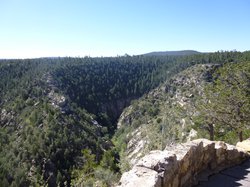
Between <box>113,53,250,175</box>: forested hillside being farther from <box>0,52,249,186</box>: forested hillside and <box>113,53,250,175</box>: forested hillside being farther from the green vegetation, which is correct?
<box>0,52,249,186</box>: forested hillside

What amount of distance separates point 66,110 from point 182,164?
237 ft

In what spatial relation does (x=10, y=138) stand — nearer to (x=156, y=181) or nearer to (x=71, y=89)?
(x=71, y=89)

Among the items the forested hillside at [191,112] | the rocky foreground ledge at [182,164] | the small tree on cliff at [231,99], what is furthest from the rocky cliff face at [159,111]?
the rocky foreground ledge at [182,164]

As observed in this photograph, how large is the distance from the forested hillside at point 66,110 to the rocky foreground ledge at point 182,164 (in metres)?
6.47

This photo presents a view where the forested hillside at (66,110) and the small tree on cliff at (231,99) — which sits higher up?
the small tree on cliff at (231,99)

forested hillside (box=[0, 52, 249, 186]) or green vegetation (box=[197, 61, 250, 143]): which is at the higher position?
green vegetation (box=[197, 61, 250, 143])

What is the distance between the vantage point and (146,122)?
265 ft

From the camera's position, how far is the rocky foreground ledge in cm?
569

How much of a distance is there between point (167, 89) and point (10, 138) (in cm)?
4716

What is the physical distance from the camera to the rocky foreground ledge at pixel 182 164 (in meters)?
5.69

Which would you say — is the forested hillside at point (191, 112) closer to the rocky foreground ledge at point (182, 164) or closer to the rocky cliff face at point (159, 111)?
the rocky cliff face at point (159, 111)

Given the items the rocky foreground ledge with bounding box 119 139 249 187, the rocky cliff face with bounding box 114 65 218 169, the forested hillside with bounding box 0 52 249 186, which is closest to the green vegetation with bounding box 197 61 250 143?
the forested hillside with bounding box 0 52 249 186

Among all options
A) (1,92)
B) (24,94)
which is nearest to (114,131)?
(24,94)

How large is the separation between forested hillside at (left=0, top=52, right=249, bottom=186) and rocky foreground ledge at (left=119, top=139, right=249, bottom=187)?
647 cm
